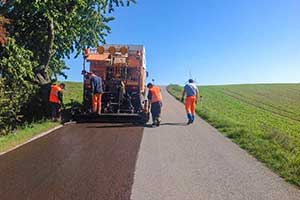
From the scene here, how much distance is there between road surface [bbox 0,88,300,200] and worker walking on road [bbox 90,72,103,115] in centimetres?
449

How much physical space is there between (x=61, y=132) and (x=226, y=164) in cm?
653

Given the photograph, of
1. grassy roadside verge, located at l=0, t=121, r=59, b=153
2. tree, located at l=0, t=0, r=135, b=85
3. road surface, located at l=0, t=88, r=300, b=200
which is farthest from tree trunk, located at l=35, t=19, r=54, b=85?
road surface, located at l=0, t=88, r=300, b=200

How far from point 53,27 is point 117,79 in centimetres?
405

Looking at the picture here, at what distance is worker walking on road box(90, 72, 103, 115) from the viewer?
703 inches

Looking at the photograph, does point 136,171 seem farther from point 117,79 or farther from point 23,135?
point 117,79

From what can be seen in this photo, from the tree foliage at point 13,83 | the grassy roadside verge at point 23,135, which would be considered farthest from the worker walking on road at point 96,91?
the tree foliage at point 13,83

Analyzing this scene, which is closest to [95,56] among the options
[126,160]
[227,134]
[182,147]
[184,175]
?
[227,134]

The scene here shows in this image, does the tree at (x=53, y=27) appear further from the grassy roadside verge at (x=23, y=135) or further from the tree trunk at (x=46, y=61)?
the grassy roadside verge at (x=23, y=135)

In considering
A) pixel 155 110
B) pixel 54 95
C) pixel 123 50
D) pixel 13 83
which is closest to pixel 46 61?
pixel 54 95

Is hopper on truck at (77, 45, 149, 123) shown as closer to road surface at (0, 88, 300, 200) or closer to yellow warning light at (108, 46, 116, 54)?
yellow warning light at (108, 46, 116, 54)

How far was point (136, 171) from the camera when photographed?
8.65m

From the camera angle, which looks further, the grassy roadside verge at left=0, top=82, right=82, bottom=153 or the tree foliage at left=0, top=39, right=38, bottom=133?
the tree foliage at left=0, top=39, right=38, bottom=133

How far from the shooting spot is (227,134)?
14555 millimetres

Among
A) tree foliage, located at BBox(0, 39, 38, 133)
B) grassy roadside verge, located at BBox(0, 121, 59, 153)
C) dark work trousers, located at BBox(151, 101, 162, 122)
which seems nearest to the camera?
grassy roadside verge, located at BBox(0, 121, 59, 153)
